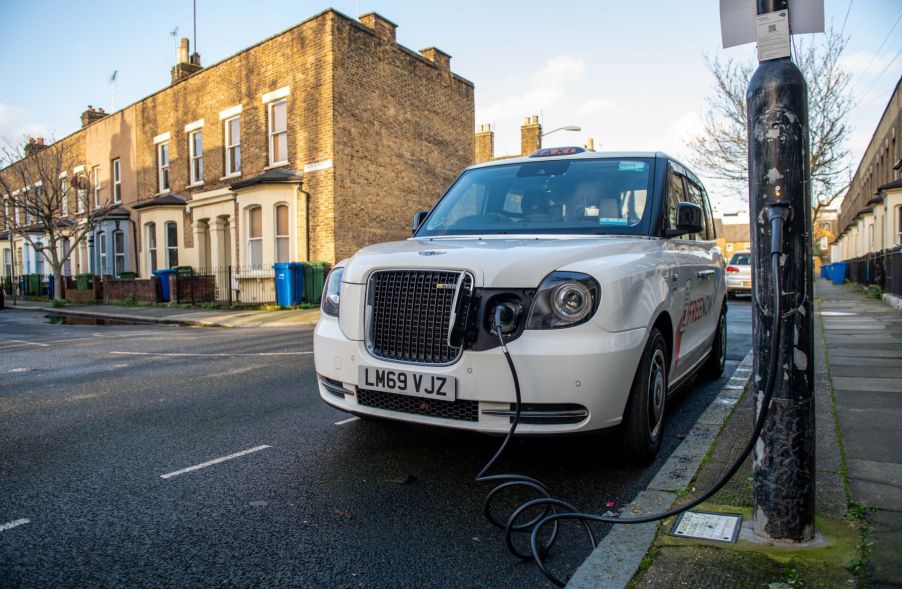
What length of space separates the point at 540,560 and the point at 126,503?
2215 millimetres

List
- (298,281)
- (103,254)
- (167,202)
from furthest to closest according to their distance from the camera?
(103,254), (167,202), (298,281)

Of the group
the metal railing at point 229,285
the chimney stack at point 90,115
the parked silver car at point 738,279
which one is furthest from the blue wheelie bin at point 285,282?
the chimney stack at point 90,115

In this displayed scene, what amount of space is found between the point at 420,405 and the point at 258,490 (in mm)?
1024

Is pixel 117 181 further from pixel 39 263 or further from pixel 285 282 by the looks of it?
pixel 285 282

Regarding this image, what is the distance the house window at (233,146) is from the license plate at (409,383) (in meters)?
21.0

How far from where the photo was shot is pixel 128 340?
11.8 meters

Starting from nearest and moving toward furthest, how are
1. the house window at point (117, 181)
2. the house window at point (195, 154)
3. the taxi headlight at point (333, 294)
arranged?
the taxi headlight at point (333, 294) < the house window at point (195, 154) < the house window at point (117, 181)

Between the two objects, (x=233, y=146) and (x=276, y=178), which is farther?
(x=233, y=146)

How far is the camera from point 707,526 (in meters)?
2.86

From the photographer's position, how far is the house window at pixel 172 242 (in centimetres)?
2548

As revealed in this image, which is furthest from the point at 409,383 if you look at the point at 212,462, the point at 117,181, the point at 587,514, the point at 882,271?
the point at 117,181

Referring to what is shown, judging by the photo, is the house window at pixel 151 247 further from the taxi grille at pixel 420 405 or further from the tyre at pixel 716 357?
the taxi grille at pixel 420 405

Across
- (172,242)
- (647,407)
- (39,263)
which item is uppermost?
(172,242)

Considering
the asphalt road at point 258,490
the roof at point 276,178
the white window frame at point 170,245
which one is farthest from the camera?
the white window frame at point 170,245
